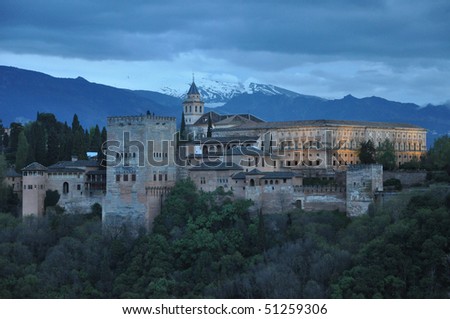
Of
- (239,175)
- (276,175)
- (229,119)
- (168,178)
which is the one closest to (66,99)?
(229,119)

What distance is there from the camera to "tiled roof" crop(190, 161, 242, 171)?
4272 cm

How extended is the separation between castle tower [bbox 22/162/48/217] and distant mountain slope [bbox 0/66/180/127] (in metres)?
92.5

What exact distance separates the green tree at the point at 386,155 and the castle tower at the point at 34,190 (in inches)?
720

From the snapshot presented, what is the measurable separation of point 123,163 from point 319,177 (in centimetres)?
1178

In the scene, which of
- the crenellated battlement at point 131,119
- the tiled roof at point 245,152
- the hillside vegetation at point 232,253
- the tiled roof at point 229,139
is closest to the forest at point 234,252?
the hillside vegetation at point 232,253

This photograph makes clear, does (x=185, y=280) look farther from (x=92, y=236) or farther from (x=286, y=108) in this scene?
(x=286, y=108)

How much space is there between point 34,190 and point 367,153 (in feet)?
61.6

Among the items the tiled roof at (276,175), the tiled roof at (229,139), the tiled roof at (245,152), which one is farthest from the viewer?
the tiled roof at (229,139)

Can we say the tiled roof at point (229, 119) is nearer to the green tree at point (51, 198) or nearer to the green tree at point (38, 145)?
the green tree at point (38, 145)

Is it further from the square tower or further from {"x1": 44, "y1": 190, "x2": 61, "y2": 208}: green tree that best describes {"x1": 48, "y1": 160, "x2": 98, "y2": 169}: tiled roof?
the square tower

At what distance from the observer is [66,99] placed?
153 metres

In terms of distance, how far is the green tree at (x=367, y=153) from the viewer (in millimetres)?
50931

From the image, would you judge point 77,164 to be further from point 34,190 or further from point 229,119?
point 229,119

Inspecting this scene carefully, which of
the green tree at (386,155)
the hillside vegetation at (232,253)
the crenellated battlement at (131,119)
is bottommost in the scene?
the hillside vegetation at (232,253)
